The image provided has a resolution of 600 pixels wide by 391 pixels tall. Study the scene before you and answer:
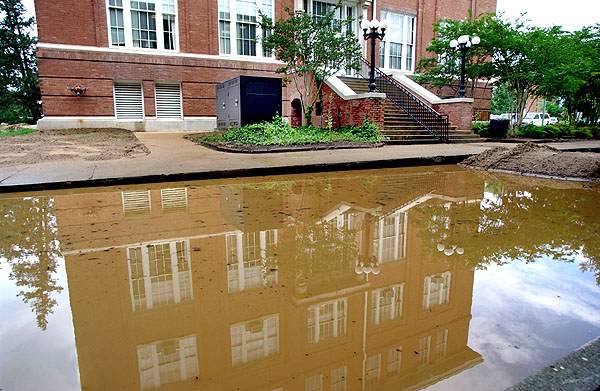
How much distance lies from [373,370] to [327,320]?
403mm

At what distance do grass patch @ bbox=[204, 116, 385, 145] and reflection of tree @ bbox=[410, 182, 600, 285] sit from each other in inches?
269

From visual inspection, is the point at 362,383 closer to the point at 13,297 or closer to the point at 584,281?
the point at 584,281

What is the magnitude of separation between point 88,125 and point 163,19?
5.99 metres

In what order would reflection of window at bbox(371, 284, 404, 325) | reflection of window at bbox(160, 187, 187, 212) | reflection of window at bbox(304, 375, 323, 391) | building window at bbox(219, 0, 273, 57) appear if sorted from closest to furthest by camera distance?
reflection of window at bbox(304, 375, 323, 391) → reflection of window at bbox(371, 284, 404, 325) → reflection of window at bbox(160, 187, 187, 212) → building window at bbox(219, 0, 273, 57)

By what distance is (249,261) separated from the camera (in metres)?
2.77

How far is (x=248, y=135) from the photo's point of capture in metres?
11.4

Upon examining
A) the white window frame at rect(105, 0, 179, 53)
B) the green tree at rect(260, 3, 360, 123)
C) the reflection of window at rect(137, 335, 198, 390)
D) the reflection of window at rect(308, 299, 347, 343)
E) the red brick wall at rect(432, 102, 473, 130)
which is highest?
the white window frame at rect(105, 0, 179, 53)

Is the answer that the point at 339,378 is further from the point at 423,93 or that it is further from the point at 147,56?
the point at 147,56

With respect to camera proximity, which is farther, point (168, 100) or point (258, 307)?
point (168, 100)

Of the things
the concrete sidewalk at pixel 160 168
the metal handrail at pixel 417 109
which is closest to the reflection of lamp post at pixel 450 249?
the concrete sidewalk at pixel 160 168

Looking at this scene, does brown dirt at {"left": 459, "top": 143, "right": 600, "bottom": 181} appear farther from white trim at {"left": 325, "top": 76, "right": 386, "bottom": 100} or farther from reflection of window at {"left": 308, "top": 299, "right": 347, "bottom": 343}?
reflection of window at {"left": 308, "top": 299, "right": 347, "bottom": 343}

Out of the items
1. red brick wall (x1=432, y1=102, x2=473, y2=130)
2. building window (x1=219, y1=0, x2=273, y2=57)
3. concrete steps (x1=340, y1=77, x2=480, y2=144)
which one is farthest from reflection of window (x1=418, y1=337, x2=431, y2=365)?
building window (x1=219, y1=0, x2=273, y2=57)

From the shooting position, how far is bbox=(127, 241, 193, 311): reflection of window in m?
2.25

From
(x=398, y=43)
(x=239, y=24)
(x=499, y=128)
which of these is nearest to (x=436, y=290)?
(x=499, y=128)
